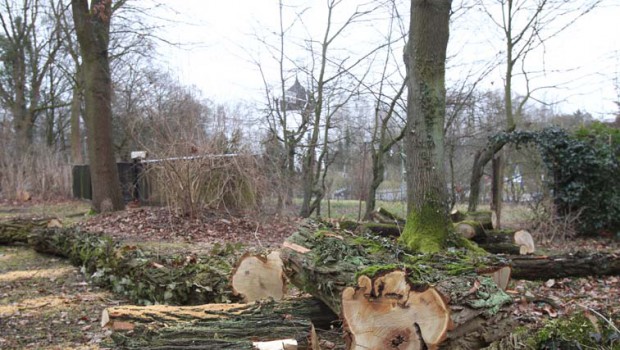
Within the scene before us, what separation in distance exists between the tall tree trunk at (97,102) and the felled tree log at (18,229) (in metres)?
2.62

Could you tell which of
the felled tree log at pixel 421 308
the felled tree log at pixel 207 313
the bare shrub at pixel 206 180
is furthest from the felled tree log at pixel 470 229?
the felled tree log at pixel 421 308

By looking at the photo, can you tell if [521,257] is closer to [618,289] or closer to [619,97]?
[618,289]

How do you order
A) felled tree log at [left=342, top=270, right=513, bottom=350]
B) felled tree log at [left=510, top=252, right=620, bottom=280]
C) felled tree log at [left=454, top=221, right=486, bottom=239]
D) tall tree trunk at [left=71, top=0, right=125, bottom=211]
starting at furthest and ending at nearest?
1. tall tree trunk at [left=71, top=0, right=125, bottom=211]
2. felled tree log at [left=454, top=221, right=486, bottom=239]
3. felled tree log at [left=510, top=252, right=620, bottom=280]
4. felled tree log at [left=342, top=270, right=513, bottom=350]

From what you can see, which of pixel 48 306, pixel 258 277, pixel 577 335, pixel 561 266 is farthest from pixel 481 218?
pixel 48 306

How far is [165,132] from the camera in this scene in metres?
10.3

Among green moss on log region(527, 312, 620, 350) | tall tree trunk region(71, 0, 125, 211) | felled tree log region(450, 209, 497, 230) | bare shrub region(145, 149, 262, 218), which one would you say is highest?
tall tree trunk region(71, 0, 125, 211)

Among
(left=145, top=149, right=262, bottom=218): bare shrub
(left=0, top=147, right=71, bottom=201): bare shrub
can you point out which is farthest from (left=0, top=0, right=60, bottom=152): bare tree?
(left=145, top=149, right=262, bottom=218): bare shrub

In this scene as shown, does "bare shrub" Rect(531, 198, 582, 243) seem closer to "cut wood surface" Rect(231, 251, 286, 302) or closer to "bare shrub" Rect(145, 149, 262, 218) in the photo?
"bare shrub" Rect(145, 149, 262, 218)

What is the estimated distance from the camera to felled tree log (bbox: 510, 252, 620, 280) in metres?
6.32

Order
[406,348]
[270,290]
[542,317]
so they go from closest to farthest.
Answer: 1. [406,348]
2. [542,317]
3. [270,290]

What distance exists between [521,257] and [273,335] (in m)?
4.18

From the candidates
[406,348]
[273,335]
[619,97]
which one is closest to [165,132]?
[273,335]

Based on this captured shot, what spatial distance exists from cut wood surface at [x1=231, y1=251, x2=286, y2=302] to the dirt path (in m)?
1.27

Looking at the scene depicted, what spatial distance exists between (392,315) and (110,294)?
4444 millimetres
